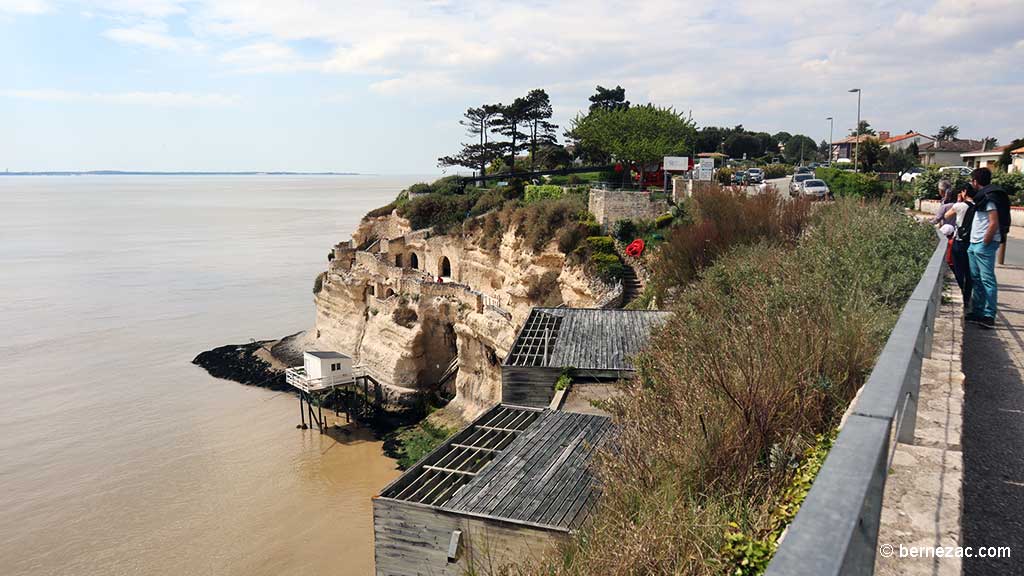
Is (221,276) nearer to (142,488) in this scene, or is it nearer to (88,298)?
(88,298)

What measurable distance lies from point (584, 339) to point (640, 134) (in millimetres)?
31447

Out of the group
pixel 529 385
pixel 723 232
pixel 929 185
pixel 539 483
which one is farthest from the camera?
pixel 929 185

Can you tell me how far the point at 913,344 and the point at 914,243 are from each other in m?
8.43

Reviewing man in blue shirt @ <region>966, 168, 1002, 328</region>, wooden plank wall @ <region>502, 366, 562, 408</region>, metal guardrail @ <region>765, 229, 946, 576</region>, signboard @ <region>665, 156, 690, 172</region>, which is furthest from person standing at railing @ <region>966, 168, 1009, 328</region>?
signboard @ <region>665, 156, 690, 172</region>

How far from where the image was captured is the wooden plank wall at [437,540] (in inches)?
352

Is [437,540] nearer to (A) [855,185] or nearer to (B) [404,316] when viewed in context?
(B) [404,316]

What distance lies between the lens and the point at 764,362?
6.32 metres

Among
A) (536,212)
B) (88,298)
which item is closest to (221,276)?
(88,298)

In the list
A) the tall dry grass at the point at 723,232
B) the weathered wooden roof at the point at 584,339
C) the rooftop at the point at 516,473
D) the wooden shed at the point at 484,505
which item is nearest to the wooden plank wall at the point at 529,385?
the weathered wooden roof at the point at 584,339

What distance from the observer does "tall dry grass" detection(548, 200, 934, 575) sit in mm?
5180

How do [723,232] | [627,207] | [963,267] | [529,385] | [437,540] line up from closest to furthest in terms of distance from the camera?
[963,267]
[437,540]
[529,385]
[723,232]
[627,207]

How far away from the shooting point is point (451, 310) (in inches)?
1239

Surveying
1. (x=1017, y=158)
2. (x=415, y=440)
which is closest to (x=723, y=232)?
(x=415, y=440)

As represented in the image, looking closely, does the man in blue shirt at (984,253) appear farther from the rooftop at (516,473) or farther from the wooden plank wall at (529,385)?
the wooden plank wall at (529,385)
